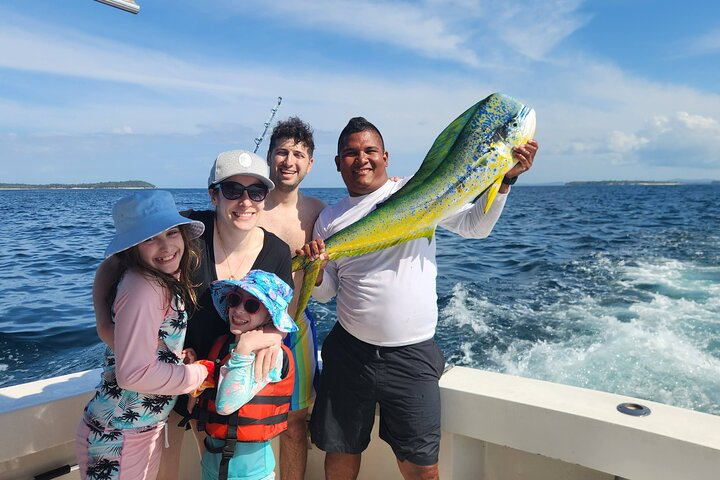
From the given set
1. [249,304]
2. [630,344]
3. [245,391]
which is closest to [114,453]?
[245,391]

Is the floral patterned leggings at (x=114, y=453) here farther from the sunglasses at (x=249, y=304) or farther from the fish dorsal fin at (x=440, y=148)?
the fish dorsal fin at (x=440, y=148)

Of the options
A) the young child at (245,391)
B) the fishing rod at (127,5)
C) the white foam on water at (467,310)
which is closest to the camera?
the young child at (245,391)

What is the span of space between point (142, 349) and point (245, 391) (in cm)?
37

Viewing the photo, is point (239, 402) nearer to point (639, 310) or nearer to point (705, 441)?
point (705, 441)

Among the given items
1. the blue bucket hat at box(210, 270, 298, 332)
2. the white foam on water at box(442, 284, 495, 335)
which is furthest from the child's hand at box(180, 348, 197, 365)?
the white foam on water at box(442, 284, 495, 335)

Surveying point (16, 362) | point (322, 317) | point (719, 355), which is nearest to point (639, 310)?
point (719, 355)

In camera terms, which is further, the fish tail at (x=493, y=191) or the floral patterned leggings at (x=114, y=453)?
the fish tail at (x=493, y=191)

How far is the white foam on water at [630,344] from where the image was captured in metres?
4.98

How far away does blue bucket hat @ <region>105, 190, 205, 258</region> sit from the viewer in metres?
1.76

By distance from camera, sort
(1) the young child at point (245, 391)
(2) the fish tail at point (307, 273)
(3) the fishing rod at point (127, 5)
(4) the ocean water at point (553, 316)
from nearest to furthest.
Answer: (1) the young child at point (245, 391) → (3) the fishing rod at point (127, 5) → (2) the fish tail at point (307, 273) → (4) the ocean water at point (553, 316)

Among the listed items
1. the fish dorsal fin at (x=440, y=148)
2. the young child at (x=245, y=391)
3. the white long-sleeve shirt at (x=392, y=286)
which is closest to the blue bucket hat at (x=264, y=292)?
the young child at (x=245, y=391)

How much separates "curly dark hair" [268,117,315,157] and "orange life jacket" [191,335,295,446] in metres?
1.19

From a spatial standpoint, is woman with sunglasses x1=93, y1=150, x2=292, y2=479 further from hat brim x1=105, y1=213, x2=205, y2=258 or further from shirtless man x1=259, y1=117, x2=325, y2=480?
shirtless man x1=259, y1=117, x2=325, y2=480

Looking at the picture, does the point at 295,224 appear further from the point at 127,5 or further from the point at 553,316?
the point at 553,316
